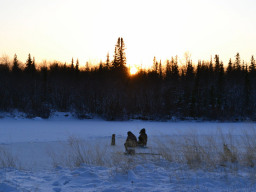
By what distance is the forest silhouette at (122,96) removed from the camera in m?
37.5

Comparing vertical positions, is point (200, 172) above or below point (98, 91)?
below

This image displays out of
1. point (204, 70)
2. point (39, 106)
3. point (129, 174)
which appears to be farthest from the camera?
point (204, 70)

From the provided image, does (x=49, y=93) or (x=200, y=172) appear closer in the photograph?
(x=200, y=172)

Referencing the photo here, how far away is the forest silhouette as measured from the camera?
3747cm

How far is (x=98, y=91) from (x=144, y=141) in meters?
29.8

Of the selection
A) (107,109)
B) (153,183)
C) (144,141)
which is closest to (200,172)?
(153,183)

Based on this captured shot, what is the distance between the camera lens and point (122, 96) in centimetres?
4088

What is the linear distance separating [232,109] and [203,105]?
4683 millimetres

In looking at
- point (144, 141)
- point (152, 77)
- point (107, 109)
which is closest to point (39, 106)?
point (107, 109)

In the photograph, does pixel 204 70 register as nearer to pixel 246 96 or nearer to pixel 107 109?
pixel 246 96

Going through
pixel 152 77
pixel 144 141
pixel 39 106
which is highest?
pixel 152 77

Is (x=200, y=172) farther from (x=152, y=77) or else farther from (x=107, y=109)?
(x=152, y=77)

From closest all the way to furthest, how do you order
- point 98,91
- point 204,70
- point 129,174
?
1. point 129,174
2. point 98,91
3. point 204,70

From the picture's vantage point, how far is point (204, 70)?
59.0m
